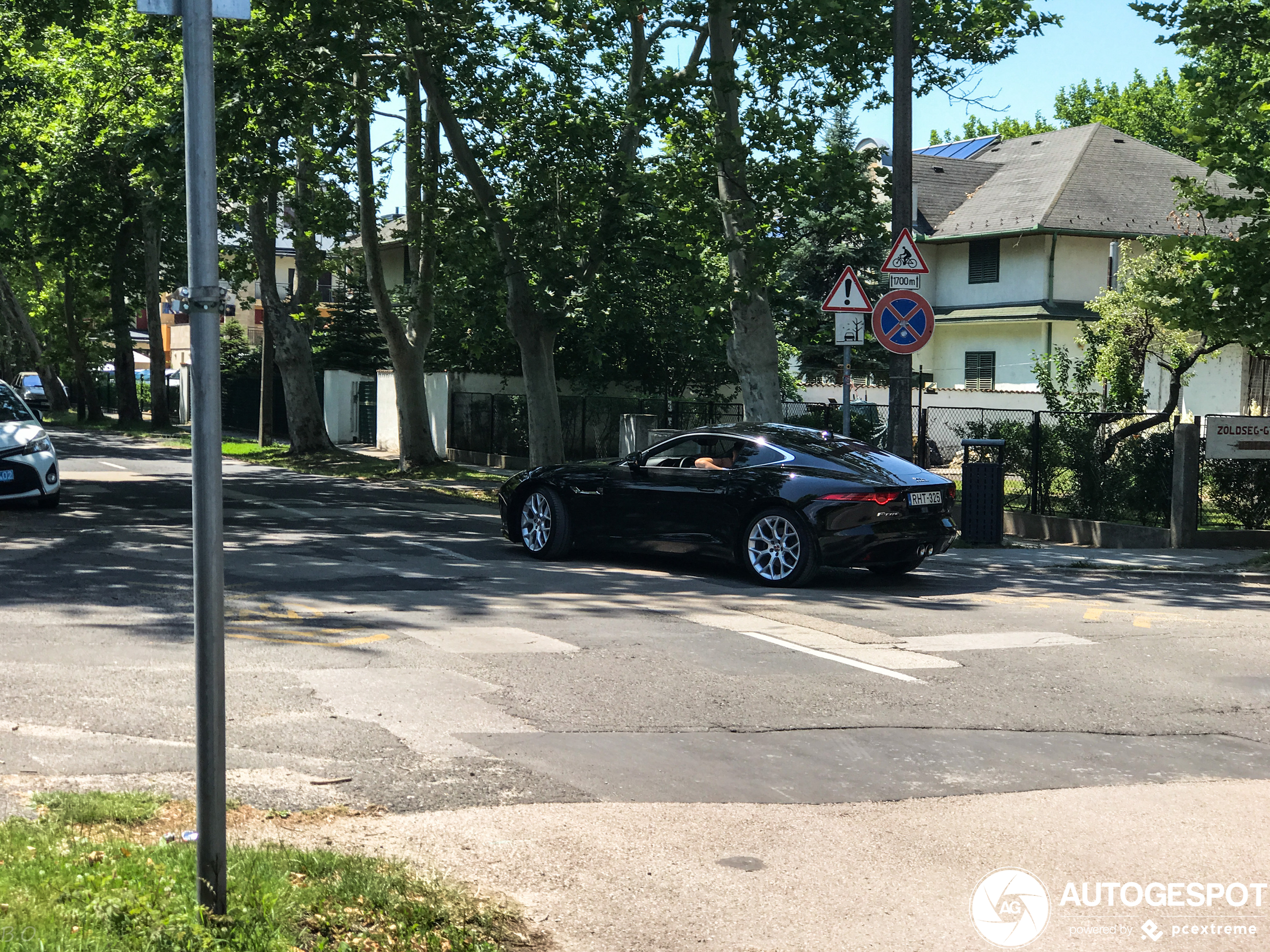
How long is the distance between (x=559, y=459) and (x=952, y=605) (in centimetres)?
1221

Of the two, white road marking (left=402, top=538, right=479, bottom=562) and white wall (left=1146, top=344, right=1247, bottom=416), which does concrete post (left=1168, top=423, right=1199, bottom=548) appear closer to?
white road marking (left=402, top=538, right=479, bottom=562)

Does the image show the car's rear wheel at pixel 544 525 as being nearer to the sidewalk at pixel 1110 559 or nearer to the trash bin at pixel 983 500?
the sidewalk at pixel 1110 559

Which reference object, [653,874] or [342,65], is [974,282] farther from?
[653,874]

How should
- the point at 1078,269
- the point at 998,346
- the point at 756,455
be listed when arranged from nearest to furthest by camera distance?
the point at 756,455 → the point at 1078,269 → the point at 998,346

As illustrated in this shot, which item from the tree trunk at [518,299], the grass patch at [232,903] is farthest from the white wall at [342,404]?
the grass patch at [232,903]

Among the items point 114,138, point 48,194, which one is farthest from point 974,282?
point 48,194

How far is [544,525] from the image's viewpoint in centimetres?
1366

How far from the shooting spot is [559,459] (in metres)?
22.7

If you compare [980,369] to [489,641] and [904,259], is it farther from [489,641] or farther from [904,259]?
[489,641]

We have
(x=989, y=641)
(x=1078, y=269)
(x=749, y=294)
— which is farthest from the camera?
(x=1078, y=269)

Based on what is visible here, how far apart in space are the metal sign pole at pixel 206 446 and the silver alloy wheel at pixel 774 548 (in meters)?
8.54

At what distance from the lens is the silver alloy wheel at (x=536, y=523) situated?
13625 mm

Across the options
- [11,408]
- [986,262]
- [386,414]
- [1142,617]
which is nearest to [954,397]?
[986,262]

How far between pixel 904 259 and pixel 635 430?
32.6 feet
